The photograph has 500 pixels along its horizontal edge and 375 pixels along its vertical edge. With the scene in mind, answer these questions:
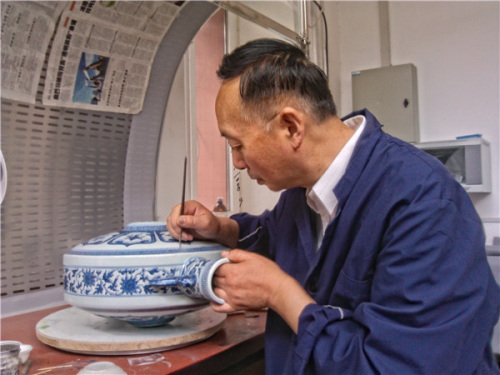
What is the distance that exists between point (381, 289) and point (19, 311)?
0.99m

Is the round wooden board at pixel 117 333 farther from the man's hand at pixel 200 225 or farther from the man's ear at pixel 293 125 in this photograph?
the man's ear at pixel 293 125

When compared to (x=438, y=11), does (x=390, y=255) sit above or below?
below

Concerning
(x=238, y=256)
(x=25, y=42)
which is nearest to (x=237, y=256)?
(x=238, y=256)

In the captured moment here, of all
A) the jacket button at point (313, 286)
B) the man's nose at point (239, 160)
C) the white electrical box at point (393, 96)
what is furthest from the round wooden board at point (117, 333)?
the white electrical box at point (393, 96)

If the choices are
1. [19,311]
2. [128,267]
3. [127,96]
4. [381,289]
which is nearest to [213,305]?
[128,267]

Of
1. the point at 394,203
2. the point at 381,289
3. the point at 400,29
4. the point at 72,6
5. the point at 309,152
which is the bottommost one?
the point at 381,289

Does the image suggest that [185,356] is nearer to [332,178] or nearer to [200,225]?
[200,225]

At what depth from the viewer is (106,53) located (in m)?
1.32

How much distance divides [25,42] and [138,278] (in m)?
0.75

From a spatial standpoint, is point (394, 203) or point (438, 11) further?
point (438, 11)

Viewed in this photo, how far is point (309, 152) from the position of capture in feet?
2.96

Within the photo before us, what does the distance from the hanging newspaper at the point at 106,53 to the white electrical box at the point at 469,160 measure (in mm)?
1945

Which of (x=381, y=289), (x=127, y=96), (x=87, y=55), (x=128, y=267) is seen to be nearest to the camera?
(x=381, y=289)

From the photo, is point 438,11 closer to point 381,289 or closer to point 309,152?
point 309,152
